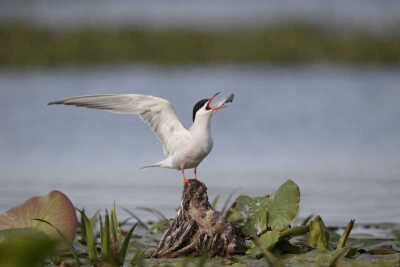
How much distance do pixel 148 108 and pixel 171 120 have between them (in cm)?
18

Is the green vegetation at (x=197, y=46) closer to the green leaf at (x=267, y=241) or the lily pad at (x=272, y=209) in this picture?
the lily pad at (x=272, y=209)

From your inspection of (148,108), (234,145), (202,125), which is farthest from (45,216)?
(234,145)

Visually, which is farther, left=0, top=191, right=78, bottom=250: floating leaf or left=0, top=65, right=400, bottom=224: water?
left=0, top=65, right=400, bottom=224: water

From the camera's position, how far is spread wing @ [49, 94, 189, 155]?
492cm

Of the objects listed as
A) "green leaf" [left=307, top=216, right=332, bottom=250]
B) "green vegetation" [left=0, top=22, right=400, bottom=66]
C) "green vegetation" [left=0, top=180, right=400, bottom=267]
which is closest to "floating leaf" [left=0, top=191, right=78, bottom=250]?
"green vegetation" [left=0, top=180, right=400, bottom=267]

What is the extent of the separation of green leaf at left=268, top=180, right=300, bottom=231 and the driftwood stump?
1.01 ft

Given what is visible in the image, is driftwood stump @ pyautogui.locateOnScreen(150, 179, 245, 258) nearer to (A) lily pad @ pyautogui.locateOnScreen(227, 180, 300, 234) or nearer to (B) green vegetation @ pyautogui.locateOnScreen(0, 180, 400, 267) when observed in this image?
(B) green vegetation @ pyautogui.locateOnScreen(0, 180, 400, 267)

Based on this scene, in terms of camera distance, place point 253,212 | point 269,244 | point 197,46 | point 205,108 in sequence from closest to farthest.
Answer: point 269,244 < point 205,108 < point 253,212 < point 197,46

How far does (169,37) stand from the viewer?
27.6m

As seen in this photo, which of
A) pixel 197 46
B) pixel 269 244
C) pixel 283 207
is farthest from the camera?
pixel 197 46

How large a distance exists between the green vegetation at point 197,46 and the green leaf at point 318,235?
21391 millimetres

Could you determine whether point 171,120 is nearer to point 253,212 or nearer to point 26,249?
point 253,212

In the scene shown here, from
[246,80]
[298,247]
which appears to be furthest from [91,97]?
[246,80]

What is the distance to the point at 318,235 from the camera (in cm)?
486
